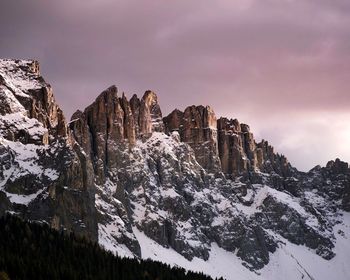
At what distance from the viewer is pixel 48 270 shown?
16638 cm

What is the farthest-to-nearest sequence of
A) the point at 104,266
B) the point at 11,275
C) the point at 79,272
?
the point at 104,266, the point at 79,272, the point at 11,275

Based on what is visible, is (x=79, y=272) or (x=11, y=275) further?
(x=79, y=272)

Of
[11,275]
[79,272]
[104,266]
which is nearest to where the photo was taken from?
[11,275]

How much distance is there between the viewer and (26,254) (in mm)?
180250

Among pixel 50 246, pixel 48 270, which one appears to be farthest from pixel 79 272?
pixel 50 246

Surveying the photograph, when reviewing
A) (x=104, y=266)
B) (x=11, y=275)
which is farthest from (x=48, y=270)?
(x=104, y=266)

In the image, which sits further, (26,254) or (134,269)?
(134,269)

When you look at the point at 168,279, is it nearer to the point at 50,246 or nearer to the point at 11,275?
the point at 50,246

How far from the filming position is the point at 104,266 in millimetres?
189375

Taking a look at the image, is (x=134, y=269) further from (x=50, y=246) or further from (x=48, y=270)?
(x=48, y=270)

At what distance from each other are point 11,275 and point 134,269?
140ft

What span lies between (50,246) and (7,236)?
1047cm

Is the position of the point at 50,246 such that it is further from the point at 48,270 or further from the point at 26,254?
the point at 48,270

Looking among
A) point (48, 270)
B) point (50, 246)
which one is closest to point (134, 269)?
point (50, 246)
